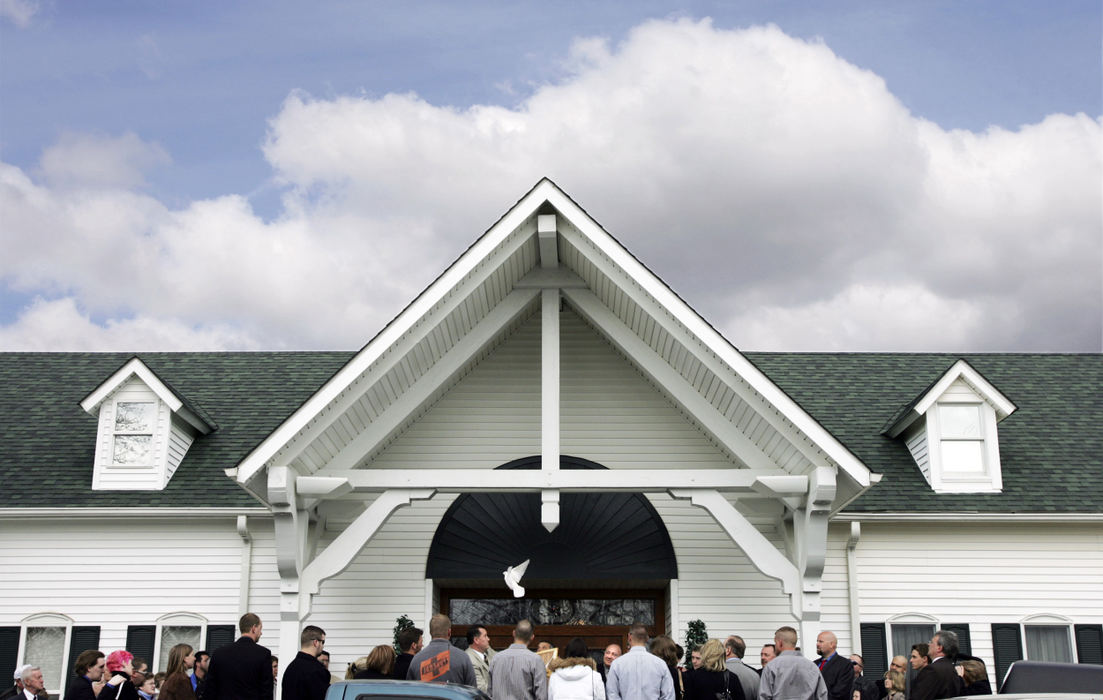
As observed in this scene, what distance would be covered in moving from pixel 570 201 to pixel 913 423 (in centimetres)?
708

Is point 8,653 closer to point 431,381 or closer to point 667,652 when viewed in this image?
point 431,381

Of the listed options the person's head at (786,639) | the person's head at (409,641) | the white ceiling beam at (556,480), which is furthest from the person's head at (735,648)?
the person's head at (409,641)

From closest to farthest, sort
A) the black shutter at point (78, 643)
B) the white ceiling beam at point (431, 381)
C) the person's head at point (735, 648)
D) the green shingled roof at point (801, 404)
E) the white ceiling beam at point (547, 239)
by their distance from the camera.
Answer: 1. the person's head at point (735, 648)
2. the white ceiling beam at point (547, 239)
3. the white ceiling beam at point (431, 381)
4. the black shutter at point (78, 643)
5. the green shingled roof at point (801, 404)

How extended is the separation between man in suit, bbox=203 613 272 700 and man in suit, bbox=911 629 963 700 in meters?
5.70

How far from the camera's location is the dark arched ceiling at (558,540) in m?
15.2

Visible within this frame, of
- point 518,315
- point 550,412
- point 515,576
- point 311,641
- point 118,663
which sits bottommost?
point 118,663

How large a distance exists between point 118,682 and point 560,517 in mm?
6675

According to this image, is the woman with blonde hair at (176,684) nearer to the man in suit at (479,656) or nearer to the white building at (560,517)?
the man in suit at (479,656)

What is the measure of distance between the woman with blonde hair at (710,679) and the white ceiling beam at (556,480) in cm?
341

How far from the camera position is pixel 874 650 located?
15.4m

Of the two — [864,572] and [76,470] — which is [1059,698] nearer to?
[864,572]

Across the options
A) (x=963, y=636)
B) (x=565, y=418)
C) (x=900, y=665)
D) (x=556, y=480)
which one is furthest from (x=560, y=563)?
(x=963, y=636)

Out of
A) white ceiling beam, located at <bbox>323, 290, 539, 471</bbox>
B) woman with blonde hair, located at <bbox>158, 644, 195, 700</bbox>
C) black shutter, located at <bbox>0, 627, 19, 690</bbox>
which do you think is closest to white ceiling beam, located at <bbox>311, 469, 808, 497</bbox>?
white ceiling beam, located at <bbox>323, 290, 539, 471</bbox>

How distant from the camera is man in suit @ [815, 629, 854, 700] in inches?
410
